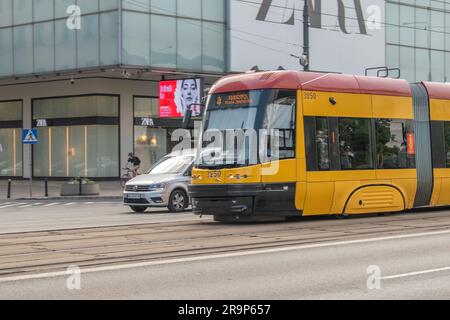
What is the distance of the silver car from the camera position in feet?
69.2

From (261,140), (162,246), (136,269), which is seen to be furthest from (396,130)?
(136,269)

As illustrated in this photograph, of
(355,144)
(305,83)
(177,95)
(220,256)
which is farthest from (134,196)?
(177,95)

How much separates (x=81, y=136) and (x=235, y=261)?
3278 cm

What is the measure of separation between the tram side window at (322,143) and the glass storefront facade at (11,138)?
3216cm

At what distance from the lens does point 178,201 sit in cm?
2141

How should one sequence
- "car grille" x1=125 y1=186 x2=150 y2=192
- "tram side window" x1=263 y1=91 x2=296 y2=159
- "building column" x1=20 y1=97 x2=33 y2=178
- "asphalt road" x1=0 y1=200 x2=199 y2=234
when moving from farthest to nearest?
"building column" x1=20 y1=97 x2=33 y2=178, "car grille" x1=125 y1=186 x2=150 y2=192, "asphalt road" x1=0 y1=200 x2=199 y2=234, "tram side window" x1=263 y1=91 x2=296 y2=159

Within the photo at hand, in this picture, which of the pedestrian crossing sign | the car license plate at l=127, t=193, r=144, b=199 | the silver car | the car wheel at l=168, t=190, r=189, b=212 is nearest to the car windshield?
the silver car

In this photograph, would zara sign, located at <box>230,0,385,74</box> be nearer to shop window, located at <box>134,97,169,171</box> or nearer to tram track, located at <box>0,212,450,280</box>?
shop window, located at <box>134,97,169,171</box>

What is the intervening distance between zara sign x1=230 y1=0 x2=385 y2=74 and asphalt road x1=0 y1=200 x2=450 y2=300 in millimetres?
26486

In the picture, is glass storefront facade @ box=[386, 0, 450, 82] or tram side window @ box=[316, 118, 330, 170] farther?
glass storefront facade @ box=[386, 0, 450, 82]

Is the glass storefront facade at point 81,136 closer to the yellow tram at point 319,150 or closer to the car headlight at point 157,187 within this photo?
the car headlight at point 157,187

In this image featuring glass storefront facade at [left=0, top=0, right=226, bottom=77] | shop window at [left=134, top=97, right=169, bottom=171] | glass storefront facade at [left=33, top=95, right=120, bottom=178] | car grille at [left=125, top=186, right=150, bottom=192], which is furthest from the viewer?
shop window at [left=134, top=97, right=169, bottom=171]
